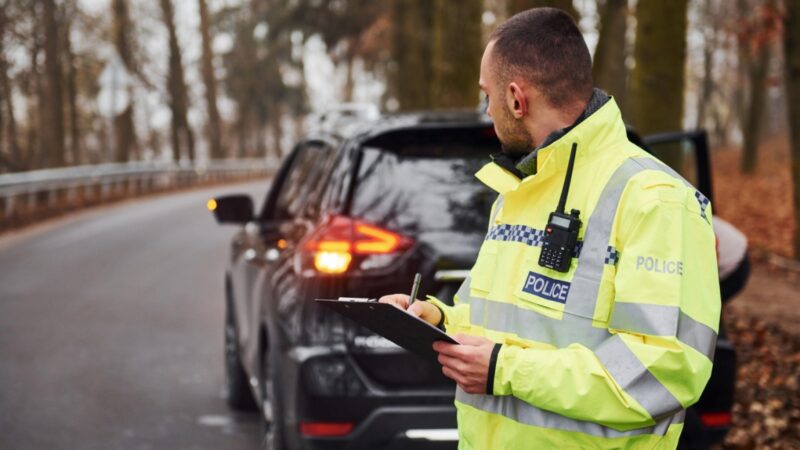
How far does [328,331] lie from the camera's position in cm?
453

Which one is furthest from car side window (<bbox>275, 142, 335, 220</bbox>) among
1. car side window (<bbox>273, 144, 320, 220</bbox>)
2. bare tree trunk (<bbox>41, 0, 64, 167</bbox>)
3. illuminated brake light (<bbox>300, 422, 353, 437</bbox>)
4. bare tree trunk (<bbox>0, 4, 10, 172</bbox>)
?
bare tree trunk (<bbox>0, 4, 10, 172</bbox>)

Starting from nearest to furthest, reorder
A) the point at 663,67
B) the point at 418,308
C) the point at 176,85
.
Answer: the point at 418,308 → the point at 663,67 → the point at 176,85

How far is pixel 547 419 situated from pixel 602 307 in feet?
0.91

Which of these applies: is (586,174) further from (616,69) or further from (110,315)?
(616,69)

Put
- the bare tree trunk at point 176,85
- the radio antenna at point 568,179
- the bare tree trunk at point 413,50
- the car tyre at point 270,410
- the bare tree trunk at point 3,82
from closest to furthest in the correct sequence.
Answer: the radio antenna at point 568,179
the car tyre at point 270,410
the bare tree trunk at point 413,50
the bare tree trunk at point 3,82
the bare tree trunk at point 176,85

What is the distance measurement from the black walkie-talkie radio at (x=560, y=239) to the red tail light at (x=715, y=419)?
100 inches

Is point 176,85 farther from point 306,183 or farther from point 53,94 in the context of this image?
point 306,183

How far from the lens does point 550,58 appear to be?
238cm

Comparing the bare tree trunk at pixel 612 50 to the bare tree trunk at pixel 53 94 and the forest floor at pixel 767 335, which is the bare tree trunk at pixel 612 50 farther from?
the bare tree trunk at pixel 53 94

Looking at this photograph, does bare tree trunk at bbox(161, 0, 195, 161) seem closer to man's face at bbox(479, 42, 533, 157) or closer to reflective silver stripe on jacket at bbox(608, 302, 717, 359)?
man's face at bbox(479, 42, 533, 157)

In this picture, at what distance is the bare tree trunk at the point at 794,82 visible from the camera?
1268 centimetres

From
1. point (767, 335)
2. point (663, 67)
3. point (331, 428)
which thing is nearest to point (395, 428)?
point (331, 428)

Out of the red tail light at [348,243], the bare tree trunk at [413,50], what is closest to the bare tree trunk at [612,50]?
the bare tree trunk at [413,50]

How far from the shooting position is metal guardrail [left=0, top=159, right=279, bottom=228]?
21.7 meters
